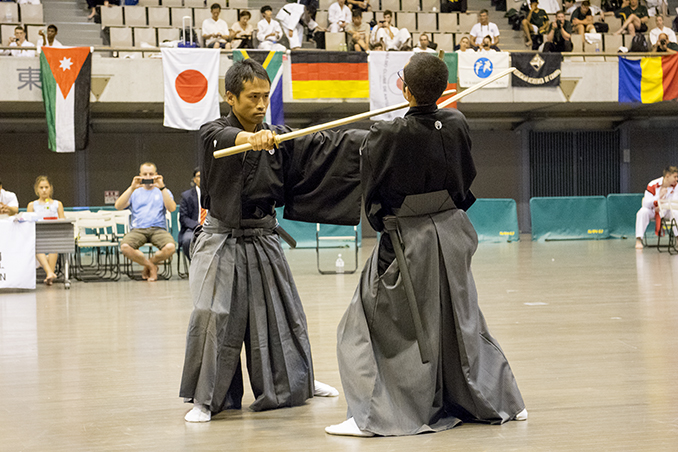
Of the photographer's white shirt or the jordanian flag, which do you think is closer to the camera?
the jordanian flag

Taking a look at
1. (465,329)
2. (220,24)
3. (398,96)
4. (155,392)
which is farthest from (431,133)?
(220,24)

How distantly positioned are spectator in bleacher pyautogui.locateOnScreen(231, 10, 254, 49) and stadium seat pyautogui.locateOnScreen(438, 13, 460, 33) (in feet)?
16.5

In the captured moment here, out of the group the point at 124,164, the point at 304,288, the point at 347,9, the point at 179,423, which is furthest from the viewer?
the point at 124,164

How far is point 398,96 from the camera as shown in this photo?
46.1 feet

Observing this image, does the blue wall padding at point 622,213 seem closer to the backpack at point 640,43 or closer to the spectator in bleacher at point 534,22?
the backpack at point 640,43

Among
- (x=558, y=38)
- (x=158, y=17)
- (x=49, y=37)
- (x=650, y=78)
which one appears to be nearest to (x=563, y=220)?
(x=650, y=78)

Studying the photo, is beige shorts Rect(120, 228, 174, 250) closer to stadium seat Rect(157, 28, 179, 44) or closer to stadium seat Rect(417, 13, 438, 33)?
stadium seat Rect(157, 28, 179, 44)

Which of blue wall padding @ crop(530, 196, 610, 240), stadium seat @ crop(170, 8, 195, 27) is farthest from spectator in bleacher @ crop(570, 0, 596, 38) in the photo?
stadium seat @ crop(170, 8, 195, 27)

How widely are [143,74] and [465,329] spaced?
12.4 m

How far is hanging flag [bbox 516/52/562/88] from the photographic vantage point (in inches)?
611

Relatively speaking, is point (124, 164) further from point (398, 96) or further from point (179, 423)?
point (179, 423)

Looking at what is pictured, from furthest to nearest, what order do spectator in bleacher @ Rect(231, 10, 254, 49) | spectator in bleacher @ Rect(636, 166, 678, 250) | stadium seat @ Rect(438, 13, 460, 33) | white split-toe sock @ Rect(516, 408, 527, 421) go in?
stadium seat @ Rect(438, 13, 460, 33) → spectator in bleacher @ Rect(231, 10, 254, 49) → spectator in bleacher @ Rect(636, 166, 678, 250) → white split-toe sock @ Rect(516, 408, 527, 421)

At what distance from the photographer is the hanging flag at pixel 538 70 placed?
50.9 ft

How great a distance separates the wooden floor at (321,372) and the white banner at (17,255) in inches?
20.3
